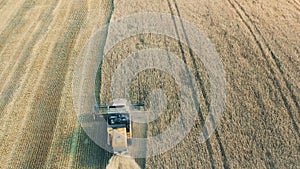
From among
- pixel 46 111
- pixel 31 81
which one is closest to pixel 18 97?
pixel 31 81

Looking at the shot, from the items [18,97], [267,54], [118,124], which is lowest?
[18,97]

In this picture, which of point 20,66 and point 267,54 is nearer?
point 267,54

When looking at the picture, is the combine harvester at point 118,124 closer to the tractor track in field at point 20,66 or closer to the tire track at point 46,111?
the tire track at point 46,111

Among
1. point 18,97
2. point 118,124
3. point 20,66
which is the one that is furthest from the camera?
point 20,66

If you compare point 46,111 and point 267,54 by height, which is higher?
point 267,54

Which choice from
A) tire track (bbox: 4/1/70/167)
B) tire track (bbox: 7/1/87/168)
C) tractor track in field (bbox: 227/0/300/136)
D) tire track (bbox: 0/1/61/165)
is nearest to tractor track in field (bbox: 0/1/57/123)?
tire track (bbox: 0/1/61/165)

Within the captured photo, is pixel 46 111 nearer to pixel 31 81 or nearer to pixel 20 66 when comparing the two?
pixel 31 81

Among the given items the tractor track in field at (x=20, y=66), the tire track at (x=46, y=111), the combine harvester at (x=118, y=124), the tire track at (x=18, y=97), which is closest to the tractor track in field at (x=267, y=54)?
the combine harvester at (x=118, y=124)
